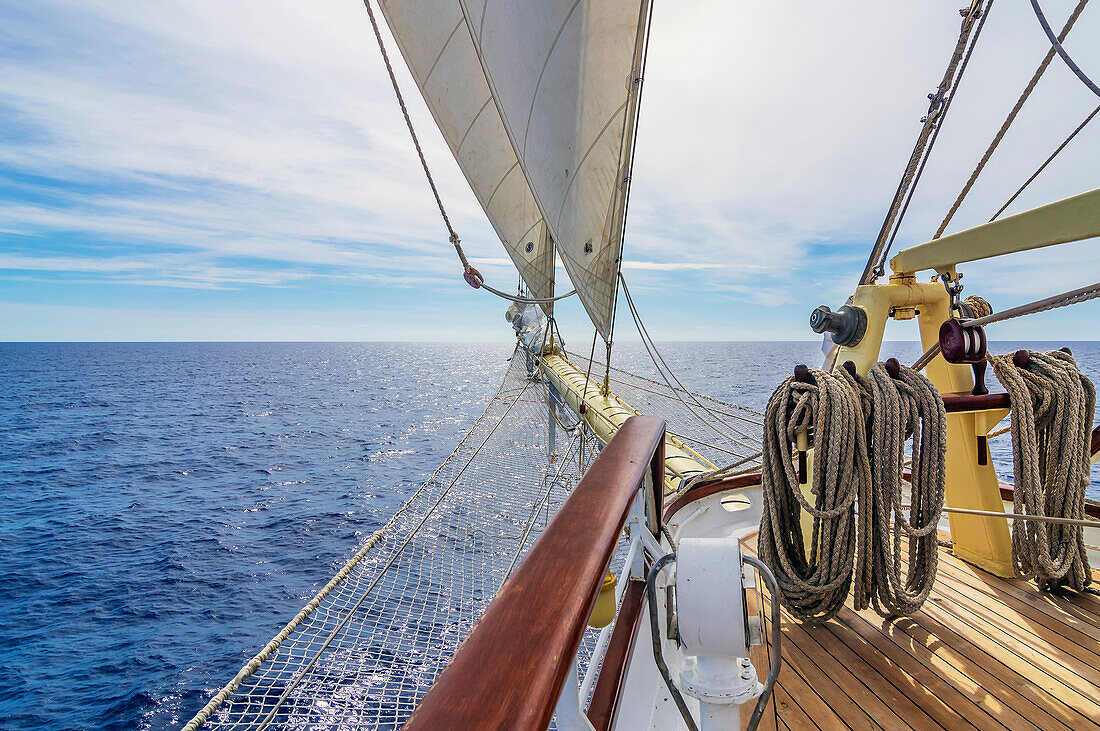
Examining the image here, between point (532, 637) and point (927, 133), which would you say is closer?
point (532, 637)

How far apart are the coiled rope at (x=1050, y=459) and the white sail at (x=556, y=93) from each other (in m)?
2.79

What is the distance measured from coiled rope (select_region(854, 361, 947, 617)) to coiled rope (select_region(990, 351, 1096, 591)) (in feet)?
1.47

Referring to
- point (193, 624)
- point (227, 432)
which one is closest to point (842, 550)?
point (193, 624)

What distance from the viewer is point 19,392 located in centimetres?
4422

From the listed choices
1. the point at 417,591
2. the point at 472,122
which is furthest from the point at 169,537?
the point at 472,122

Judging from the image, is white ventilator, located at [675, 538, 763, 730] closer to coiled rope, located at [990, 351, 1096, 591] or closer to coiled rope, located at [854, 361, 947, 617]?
coiled rope, located at [854, 361, 947, 617]

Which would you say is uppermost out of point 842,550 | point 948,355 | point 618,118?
point 618,118

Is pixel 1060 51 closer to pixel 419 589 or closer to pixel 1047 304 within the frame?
pixel 1047 304

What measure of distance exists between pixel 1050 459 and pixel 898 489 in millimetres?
752

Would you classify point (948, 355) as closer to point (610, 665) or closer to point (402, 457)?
point (610, 665)

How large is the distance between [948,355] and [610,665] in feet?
4.87

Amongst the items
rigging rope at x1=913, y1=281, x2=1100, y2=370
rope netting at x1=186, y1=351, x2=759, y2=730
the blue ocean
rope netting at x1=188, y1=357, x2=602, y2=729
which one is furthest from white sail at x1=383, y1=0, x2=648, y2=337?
the blue ocean

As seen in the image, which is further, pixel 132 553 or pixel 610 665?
pixel 132 553

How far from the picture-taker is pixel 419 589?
693 cm
